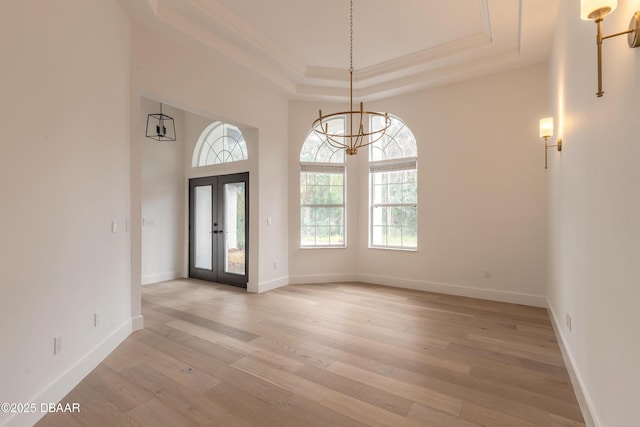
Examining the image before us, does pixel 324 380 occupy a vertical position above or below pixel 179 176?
below

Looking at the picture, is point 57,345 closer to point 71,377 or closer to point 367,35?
point 71,377

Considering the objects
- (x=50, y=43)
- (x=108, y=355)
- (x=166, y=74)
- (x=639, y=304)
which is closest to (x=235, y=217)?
(x=166, y=74)

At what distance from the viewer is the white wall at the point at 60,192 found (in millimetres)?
1785

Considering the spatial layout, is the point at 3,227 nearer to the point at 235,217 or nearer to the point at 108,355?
the point at 108,355

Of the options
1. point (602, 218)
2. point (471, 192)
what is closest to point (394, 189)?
point (471, 192)

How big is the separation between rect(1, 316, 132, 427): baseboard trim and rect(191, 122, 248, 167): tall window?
3331mm

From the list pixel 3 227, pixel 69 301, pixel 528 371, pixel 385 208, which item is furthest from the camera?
pixel 385 208

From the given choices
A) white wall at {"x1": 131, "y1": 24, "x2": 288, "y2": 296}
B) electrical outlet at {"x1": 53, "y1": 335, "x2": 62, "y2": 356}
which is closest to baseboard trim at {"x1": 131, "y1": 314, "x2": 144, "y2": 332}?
white wall at {"x1": 131, "y1": 24, "x2": 288, "y2": 296}

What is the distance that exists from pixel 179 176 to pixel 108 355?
3994 millimetres

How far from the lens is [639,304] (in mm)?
1212

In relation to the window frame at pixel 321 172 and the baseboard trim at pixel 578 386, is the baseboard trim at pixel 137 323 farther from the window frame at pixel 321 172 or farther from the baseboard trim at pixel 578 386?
the baseboard trim at pixel 578 386

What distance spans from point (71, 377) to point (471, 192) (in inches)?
195

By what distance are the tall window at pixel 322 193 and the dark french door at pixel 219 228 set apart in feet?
3.45

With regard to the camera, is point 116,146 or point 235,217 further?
point 235,217
